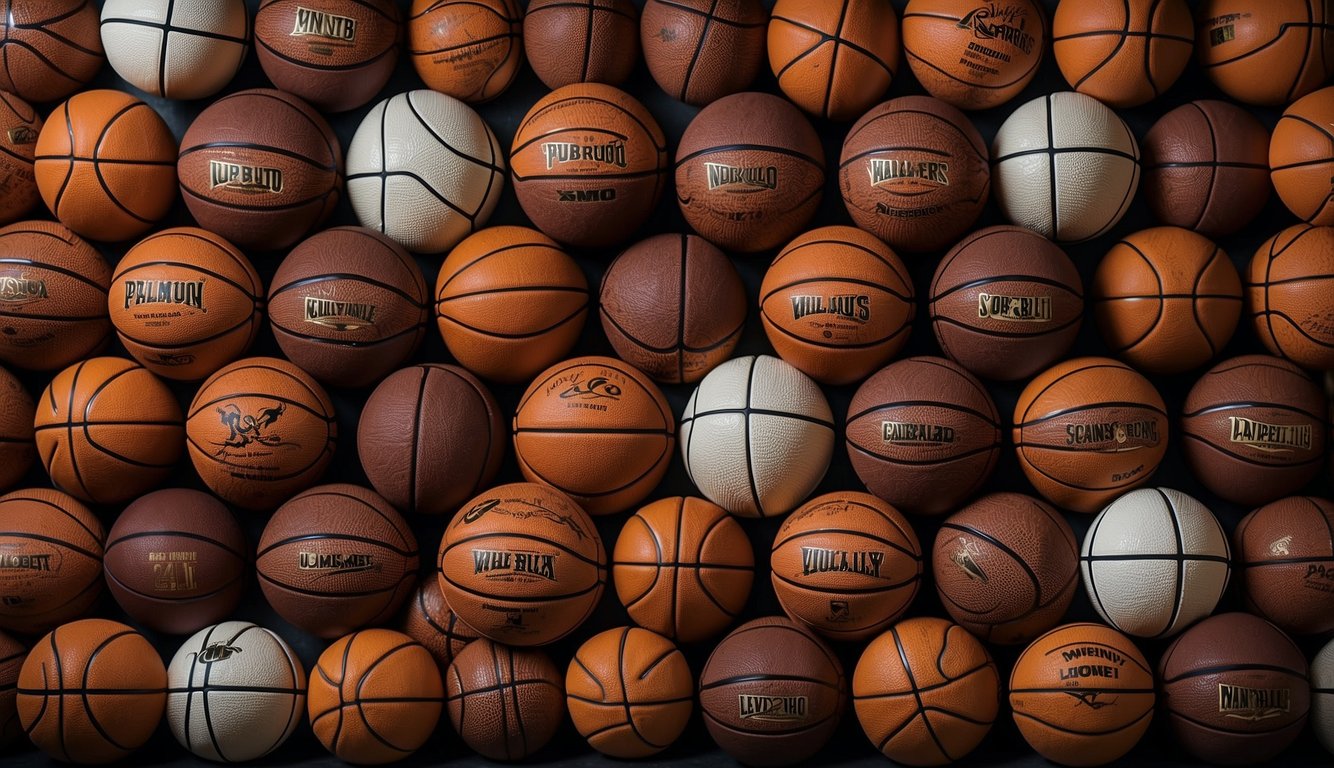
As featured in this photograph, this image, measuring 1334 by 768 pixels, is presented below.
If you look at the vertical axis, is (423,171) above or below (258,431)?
above

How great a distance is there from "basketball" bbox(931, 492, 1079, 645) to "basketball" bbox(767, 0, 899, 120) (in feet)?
4.57

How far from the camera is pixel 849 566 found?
3.11 metres

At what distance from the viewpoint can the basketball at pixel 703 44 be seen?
10.8 feet

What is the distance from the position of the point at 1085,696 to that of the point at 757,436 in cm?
126

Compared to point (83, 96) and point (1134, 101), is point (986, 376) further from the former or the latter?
point (83, 96)

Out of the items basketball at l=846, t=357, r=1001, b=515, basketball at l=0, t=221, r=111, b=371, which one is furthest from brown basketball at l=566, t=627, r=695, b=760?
basketball at l=0, t=221, r=111, b=371

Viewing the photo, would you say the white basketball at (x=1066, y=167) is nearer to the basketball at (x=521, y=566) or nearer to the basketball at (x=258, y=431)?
the basketball at (x=521, y=566)

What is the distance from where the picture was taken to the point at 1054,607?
10.5ft

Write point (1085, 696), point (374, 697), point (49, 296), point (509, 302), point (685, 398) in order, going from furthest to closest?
1. point (685, 398)
2. point (49, 296)
3. point (509, 302)
4. point (374, 697)
5. point (1085, 696)

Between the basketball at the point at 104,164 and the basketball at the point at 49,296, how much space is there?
0.09m

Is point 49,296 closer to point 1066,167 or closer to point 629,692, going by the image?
point 629,692

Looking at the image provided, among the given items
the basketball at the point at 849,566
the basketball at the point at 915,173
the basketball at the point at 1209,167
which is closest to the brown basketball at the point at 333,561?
the basketball at the point at 849,566

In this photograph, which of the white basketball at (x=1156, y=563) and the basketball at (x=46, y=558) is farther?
the basketball at (x=46, y=558)

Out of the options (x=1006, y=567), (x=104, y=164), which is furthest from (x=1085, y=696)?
(x=104, y=164)
